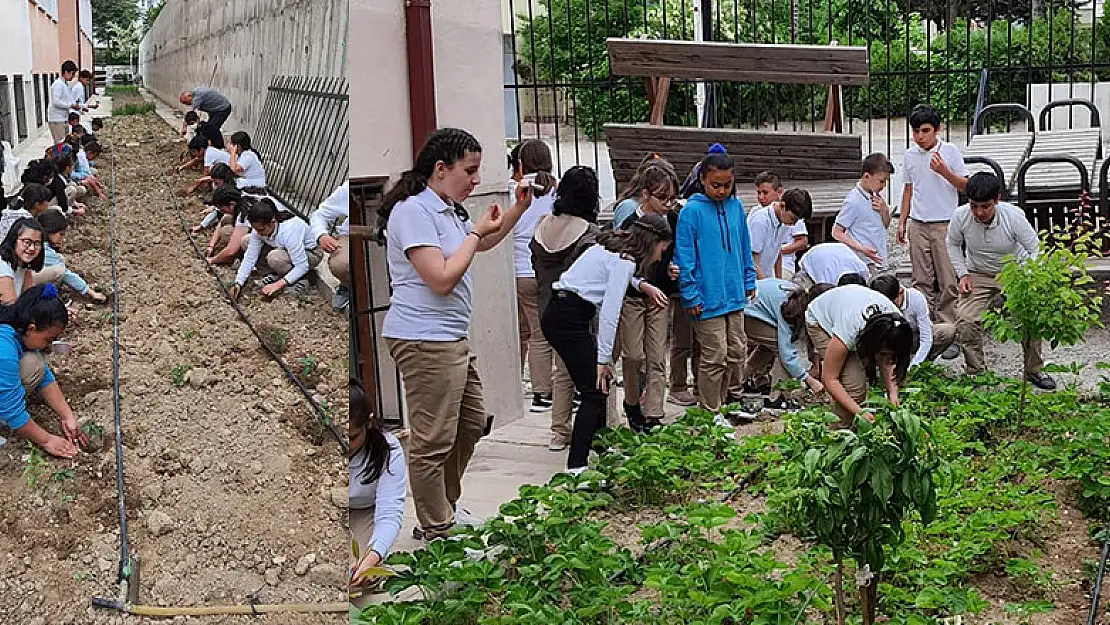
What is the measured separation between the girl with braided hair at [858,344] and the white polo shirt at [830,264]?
0.66 meters

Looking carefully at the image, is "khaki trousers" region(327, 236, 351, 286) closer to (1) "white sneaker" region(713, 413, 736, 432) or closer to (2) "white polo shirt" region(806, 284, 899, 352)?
(2) "white polo shirt" region(806, 284, 899, 352)

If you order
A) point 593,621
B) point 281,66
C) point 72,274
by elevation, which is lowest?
point 593,621

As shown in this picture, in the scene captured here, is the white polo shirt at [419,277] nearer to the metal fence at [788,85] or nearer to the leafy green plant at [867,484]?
the leafy green plant at [867,484]

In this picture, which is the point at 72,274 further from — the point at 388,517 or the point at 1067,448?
the point at 1067,448

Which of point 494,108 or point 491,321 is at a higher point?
point 494,108

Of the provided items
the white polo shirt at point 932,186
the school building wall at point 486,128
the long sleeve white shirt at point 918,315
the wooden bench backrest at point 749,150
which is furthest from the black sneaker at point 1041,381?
the school building wall at point 486,128

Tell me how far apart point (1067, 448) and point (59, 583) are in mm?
4172

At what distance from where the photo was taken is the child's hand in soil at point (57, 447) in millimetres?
806

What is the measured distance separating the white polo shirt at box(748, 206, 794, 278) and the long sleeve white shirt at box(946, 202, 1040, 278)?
0.86 meters

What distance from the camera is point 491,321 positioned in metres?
3.70

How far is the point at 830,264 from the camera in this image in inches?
199

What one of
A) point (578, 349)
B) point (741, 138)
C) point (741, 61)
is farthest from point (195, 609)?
Answer: point (741, 138)

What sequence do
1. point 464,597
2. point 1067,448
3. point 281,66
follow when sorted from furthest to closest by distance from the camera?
point 1067,448
point 464,597
point 281,66

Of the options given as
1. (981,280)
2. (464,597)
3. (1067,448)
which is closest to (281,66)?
(464,597)
